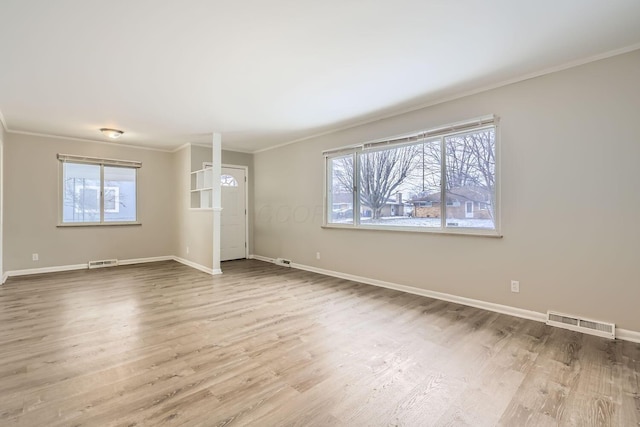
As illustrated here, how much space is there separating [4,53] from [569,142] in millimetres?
5093

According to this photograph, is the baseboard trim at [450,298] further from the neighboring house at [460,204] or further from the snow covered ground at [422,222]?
the neighboring house at [460,204]

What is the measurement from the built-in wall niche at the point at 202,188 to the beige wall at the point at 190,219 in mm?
99

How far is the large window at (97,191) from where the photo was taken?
571cm

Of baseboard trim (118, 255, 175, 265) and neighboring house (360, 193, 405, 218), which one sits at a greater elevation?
neighboring house (360, 193, 405, 218)

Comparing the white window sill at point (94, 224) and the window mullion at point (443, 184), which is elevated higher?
the window mullion at point (443, 184)

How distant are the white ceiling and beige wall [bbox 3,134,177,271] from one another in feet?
4.38

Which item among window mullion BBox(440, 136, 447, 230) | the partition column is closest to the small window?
the partition column

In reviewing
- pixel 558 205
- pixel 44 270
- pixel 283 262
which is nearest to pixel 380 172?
pixel 558 205

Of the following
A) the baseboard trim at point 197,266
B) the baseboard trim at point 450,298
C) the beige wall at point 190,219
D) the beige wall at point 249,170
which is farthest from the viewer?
the beige wall at point 249,170

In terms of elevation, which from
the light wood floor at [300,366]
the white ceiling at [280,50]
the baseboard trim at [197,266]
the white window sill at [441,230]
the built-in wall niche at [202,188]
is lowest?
→ the light wood floor at [300,366]

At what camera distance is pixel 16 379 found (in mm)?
2053

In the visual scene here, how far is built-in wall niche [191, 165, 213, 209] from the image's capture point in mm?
5684

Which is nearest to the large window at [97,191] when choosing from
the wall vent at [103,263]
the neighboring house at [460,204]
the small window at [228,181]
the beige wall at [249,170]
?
the wall vent at [103,263]

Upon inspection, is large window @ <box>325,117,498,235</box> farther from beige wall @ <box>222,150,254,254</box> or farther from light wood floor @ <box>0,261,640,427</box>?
beige wall @ <box>222,150,254,254</box>
